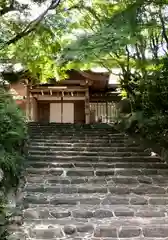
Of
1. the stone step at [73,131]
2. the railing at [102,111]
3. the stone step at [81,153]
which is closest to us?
the stone step at [81,153]

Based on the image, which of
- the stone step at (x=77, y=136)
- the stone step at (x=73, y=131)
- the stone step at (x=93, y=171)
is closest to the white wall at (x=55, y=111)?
the stone step at (x=73, y=131)

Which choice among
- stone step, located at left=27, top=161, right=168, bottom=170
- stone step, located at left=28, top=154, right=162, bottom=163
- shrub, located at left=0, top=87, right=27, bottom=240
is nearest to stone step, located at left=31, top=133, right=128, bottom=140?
stone step, located at left=28, top=154, right=162, bottom=163

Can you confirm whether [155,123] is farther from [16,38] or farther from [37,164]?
[16,38]

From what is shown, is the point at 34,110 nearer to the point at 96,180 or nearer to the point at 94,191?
the point at 96,180

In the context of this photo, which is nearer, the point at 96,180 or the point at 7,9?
the point at 96,180

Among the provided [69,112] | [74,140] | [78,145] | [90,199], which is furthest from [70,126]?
[90,199]

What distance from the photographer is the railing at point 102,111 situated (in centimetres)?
2005

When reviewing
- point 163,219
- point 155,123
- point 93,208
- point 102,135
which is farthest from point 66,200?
point 102,135

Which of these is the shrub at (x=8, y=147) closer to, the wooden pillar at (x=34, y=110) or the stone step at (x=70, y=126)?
the stone step at (x=70, y=126)

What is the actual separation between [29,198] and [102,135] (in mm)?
6433

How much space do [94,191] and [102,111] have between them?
12.9 m

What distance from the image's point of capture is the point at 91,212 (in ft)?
22.9

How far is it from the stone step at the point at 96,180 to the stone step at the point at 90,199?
27.0 inches

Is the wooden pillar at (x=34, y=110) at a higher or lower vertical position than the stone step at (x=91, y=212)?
higher
